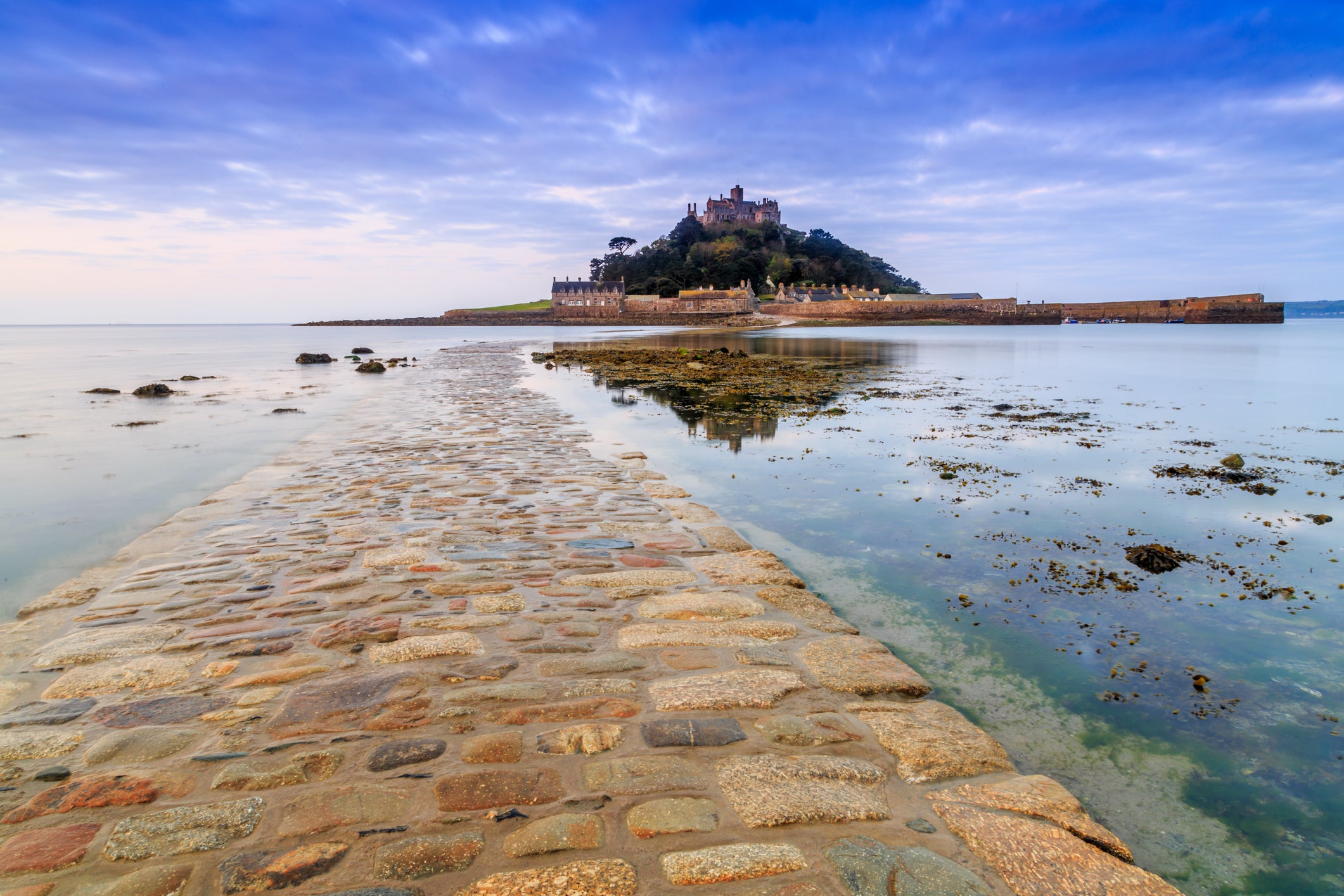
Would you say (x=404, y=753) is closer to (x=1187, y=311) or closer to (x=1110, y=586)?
(x=1110, y=586)

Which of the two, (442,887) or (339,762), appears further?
(339,762)

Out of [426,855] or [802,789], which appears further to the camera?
[802,789]

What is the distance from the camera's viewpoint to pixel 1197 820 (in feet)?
10.2

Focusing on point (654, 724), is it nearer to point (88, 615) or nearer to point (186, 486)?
point (88, 615)

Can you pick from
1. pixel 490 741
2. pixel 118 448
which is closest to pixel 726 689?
pixel 490 741

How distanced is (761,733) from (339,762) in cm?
199

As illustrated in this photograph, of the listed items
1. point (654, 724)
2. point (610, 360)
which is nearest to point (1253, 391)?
point (610, 360)

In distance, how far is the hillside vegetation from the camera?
141 m

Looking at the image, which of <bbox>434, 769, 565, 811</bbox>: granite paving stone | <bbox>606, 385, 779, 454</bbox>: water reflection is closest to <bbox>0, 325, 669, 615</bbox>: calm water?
<bbox>434, 769, 565, 811</bbox>: granite paving stone

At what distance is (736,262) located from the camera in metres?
139

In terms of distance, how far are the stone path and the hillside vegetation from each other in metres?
138

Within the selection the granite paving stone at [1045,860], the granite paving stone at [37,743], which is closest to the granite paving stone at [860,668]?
the granite paving stone at [1045,860]

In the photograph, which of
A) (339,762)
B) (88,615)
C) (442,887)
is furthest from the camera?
(88,615)

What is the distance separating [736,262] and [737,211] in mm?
29286
